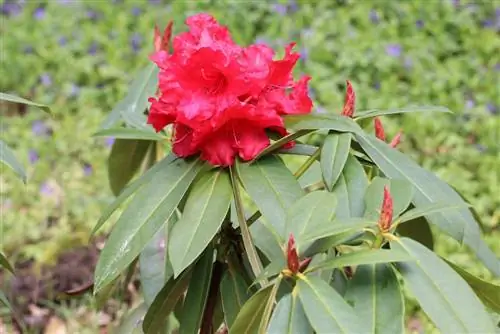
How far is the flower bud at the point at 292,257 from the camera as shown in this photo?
0.97 meters

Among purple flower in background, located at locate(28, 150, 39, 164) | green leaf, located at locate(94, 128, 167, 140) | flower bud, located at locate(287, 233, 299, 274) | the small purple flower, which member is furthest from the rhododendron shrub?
the small purple flower

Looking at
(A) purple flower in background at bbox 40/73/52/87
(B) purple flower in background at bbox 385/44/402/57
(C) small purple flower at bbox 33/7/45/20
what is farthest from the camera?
(C) small purple flower at bbox 33/7/45/20

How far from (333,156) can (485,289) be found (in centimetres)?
25

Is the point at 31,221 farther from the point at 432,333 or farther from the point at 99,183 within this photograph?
the point at 432,333

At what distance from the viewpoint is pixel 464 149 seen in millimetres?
3369

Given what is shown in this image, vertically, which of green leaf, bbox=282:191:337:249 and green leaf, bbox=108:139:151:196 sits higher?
green leaf, bbox=282:191:337:249

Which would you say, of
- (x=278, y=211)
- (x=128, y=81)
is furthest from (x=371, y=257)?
(x=128, y=81)

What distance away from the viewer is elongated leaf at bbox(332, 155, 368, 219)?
1102mm

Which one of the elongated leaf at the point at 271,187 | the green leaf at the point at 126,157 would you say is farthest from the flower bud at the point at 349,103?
the green leaf at the point at 126,157

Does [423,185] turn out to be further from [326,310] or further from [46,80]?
[46,80]

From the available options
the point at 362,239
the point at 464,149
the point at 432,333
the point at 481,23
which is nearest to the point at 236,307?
the point at 362,239

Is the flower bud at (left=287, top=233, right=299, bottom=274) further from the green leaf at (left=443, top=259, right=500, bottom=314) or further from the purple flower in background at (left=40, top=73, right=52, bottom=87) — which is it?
the purple flower in background at (left=40, top=73, right=52, bottom=87)

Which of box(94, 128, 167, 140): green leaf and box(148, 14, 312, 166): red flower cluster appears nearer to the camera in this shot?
box(148, 14, 312, 166): red flower cluster

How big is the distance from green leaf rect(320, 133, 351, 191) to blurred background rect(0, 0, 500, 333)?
1495 mm
